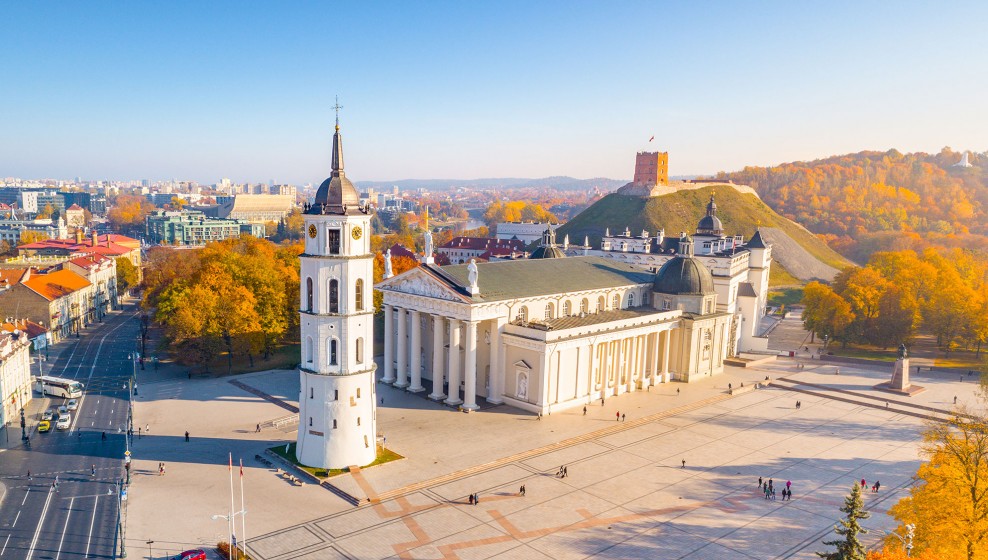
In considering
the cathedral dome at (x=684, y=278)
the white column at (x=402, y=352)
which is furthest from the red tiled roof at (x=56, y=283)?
the cathedral dome at (x=684, y=278)

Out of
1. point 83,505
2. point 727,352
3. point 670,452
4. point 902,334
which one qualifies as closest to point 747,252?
point 727,352

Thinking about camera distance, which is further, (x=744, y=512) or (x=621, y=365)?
(x=621, y=365)

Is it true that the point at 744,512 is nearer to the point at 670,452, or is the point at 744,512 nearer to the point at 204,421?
the point at 670,452

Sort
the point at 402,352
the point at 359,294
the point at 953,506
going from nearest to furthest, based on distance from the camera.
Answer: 1. the point at 953,506
2. the point at 359,294
3. the point at 402,352

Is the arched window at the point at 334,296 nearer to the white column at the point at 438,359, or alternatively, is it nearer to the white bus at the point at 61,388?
the white column at the point at 438,359

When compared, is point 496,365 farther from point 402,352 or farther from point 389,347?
point 389,347

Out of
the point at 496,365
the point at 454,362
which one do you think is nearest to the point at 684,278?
the point at 496,365
